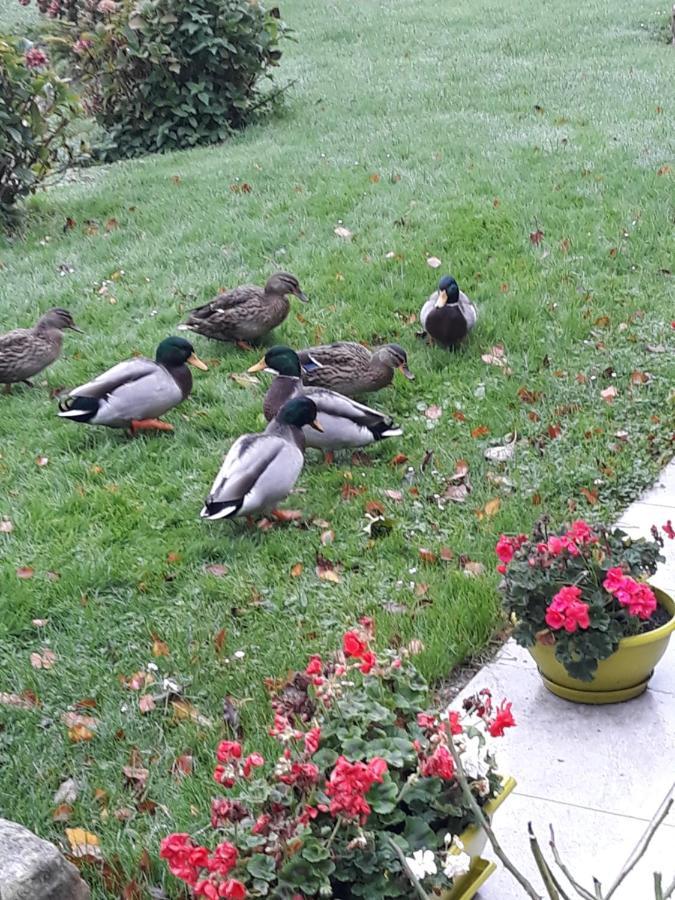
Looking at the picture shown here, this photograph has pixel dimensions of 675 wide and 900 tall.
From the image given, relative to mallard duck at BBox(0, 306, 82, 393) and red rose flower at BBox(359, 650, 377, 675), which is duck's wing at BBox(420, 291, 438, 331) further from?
red rose flower at BBox(359, 650, 377, 675)

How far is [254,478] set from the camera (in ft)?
15.1

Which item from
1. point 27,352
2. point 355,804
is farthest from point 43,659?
point 27,352

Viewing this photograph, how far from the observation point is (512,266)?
7.40 meters

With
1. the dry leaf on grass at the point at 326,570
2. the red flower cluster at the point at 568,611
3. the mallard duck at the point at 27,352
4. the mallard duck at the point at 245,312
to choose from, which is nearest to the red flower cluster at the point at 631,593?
the red flower cluster at the point at 568,611

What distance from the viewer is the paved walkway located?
281 cm

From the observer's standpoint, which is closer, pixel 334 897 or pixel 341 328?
pixel 334 897

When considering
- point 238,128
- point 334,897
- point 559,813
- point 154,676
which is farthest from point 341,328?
point 238,128

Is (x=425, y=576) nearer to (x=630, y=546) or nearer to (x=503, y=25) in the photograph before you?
(x=630, y=546)

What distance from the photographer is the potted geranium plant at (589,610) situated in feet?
10.8

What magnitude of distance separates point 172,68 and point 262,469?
7929 millimetres

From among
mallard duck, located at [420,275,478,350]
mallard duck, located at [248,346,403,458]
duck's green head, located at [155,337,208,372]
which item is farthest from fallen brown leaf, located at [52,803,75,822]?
mallard duck, located at [420,275,478,350]

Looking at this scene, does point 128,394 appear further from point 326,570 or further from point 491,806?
point 491,806

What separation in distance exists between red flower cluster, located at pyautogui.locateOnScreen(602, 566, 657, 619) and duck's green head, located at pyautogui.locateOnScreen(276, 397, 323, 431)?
192 cm

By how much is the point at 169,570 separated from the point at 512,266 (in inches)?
150
